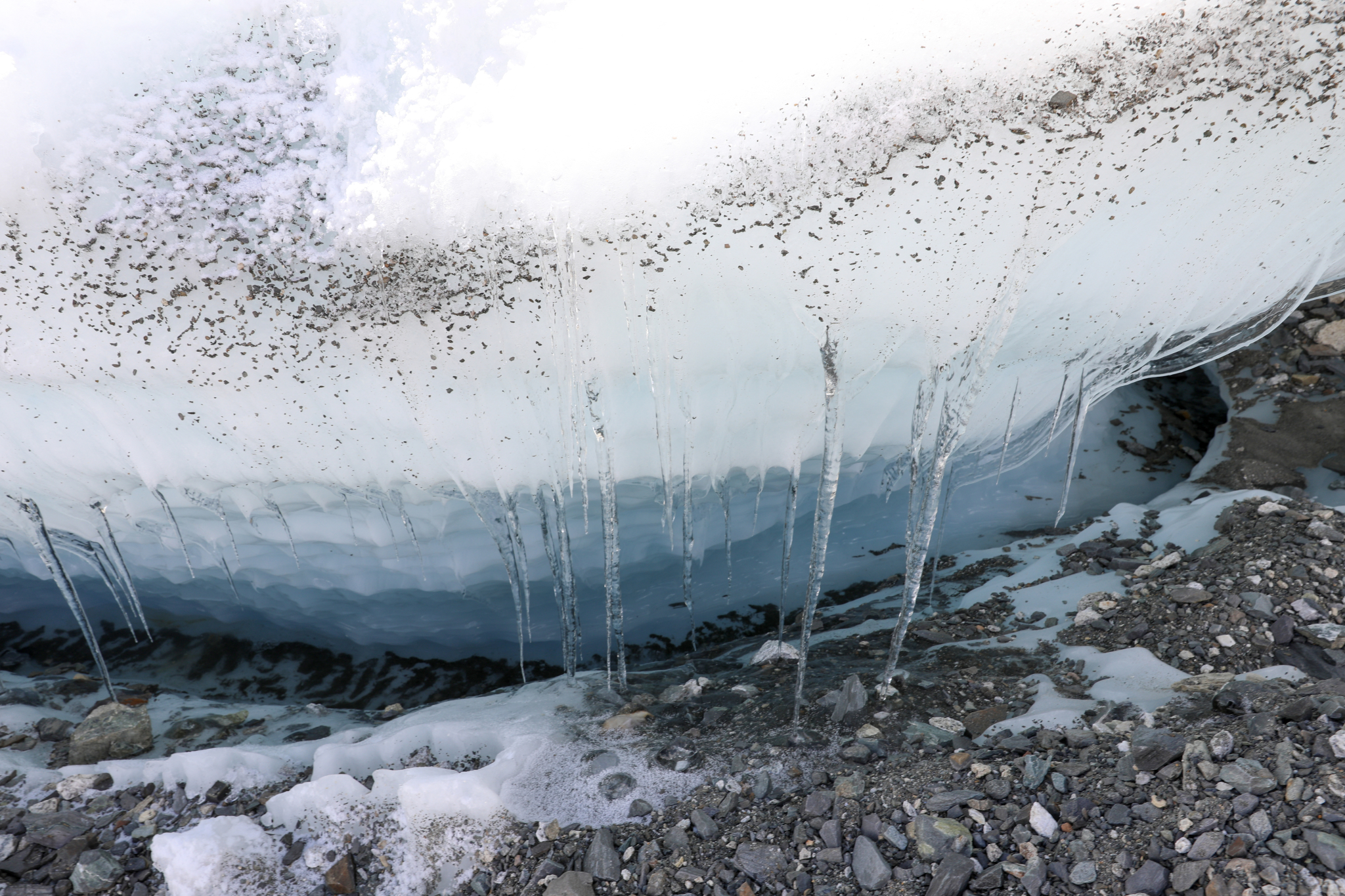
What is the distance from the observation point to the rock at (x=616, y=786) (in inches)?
91.0

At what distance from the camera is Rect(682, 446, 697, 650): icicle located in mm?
3658

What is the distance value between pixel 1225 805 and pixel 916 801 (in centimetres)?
74

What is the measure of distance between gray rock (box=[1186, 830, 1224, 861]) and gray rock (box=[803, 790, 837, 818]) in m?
0.89

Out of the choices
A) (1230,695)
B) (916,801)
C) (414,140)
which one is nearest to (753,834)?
(916,801)

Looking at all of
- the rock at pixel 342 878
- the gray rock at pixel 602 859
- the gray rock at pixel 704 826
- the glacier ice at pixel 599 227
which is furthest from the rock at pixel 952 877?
the rock at pixel 342 878

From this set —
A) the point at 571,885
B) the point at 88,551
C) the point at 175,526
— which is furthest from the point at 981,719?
the point at 88,551

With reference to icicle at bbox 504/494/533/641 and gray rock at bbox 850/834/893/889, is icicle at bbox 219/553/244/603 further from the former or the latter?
gray rock at bbox 850/834/893/889

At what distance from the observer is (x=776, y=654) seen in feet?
11.3

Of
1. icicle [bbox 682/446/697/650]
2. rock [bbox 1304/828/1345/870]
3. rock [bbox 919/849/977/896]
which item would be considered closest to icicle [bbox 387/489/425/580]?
icicle [bbox 682/446/697/650]

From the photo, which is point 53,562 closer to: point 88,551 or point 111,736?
point 88,551

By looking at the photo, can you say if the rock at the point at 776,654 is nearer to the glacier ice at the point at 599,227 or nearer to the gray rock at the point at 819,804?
the glacier ice at the point at 599,227

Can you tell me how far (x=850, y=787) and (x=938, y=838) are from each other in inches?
12.3

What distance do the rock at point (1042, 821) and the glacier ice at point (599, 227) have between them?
34.7 inches

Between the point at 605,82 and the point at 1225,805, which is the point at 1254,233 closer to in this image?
the point at 1225,805
